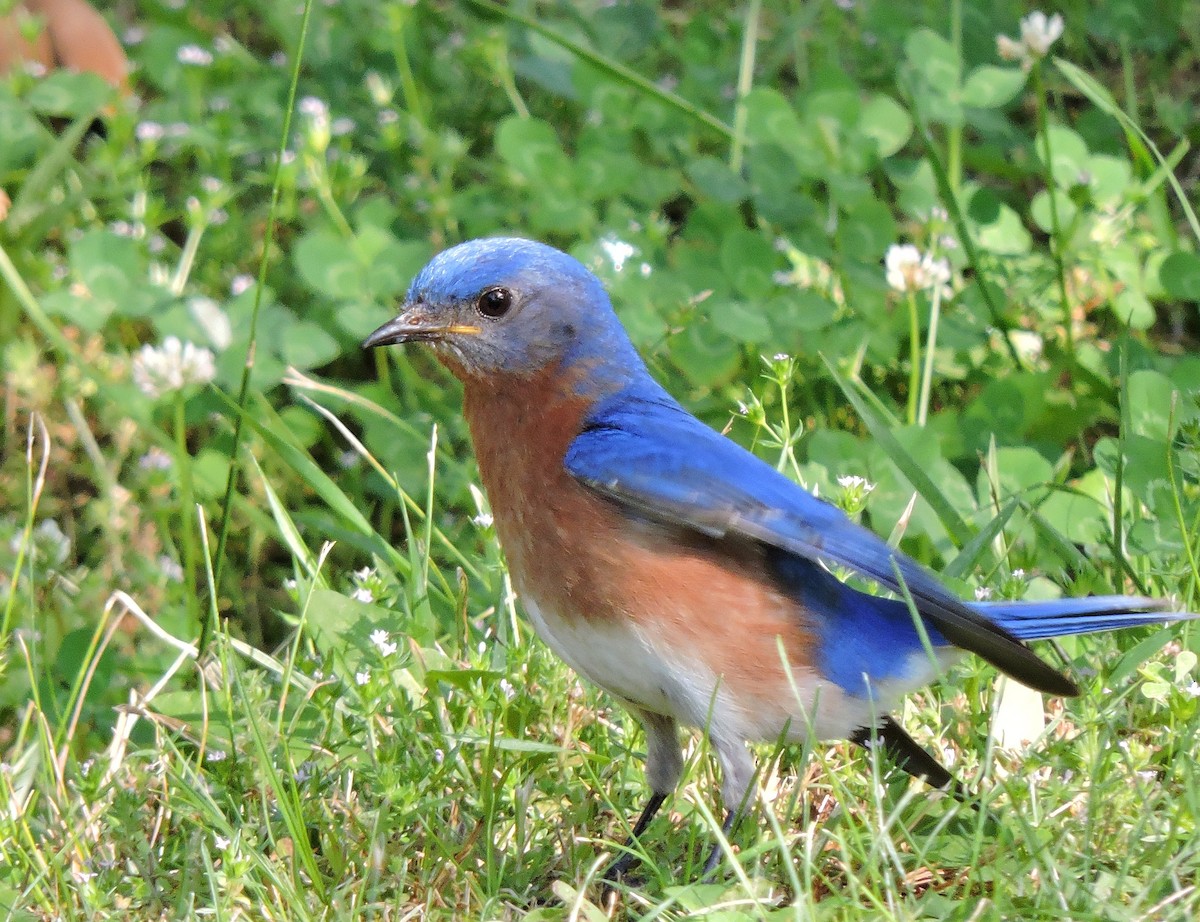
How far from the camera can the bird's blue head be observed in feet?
11.1

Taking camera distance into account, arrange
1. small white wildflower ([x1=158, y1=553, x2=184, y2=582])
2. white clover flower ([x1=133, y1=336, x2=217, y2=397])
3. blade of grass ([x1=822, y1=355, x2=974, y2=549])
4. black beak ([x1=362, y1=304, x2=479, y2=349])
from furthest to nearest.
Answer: small white wildflower ([x1=158, y1=553, x2=184, y2=582]) → white clover flower ([x1=133, y1=336, x2=217, y2=397]) → blade of grass ([x1=822, y1=355, x2=974, y2=549]) → black beak ([x1=362, y1=304, x2=479, y2=349])

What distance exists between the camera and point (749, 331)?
15.4 feet

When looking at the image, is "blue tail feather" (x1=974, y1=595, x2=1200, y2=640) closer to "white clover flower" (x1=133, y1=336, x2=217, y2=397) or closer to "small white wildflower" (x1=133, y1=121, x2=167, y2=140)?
"white clover flower" (x1=133, y1=336, x2=217, y2=397)

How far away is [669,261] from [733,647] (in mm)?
2378

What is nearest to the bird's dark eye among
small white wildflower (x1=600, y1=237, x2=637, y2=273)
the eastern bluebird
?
the eastern bluebird

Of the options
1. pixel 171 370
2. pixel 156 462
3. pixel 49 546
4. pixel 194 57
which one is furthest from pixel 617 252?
pixel 194 57

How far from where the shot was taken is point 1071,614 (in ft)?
10.0

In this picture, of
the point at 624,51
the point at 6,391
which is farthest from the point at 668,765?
the point at 624,51

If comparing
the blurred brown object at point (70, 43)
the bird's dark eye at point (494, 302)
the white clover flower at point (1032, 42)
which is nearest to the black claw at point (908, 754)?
the bird's dark eye at point (494, 302)

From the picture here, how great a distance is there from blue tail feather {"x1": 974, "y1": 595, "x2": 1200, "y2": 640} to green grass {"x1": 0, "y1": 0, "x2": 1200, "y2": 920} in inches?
7.0

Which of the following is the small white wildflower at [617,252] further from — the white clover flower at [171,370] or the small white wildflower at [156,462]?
the small white wildflower at [156,462]

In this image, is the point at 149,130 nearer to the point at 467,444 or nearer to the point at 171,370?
the point at 467,444

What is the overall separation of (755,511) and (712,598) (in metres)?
0.18

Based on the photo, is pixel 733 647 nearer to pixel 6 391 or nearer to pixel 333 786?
pixel 333 786
